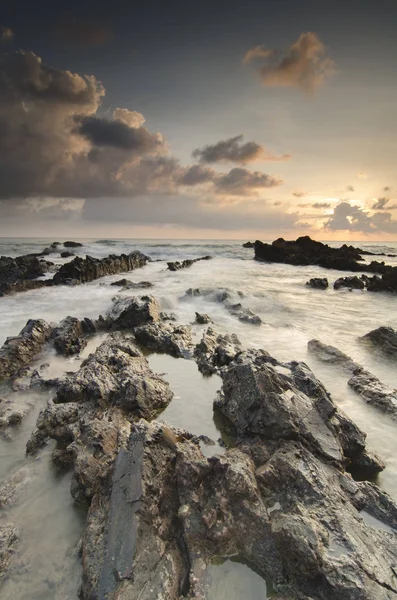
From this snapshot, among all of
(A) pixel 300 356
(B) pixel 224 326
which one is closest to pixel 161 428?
(A) pixel 300 356

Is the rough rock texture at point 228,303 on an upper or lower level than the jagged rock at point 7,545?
upper

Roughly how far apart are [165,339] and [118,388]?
10.1 ft

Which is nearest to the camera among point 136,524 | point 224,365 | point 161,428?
point 136,524

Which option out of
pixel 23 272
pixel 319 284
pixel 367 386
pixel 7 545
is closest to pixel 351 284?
pixel 319 284

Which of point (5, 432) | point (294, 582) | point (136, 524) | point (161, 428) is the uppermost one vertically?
point (161, 428)

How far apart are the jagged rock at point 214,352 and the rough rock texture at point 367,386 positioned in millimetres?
2307

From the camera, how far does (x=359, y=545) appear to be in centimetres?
264

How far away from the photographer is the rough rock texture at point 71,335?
317 inches

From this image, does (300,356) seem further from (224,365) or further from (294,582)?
(294,582)

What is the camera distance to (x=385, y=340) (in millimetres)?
8617

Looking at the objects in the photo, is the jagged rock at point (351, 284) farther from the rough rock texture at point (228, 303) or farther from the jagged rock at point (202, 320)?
the jagged rock at point (202, 320)

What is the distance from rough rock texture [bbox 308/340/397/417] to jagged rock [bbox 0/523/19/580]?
5.75 meters

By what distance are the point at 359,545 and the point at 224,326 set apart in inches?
328

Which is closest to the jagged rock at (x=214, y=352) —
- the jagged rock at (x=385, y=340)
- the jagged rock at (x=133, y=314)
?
the jagged rock at (x=133, y=314)
